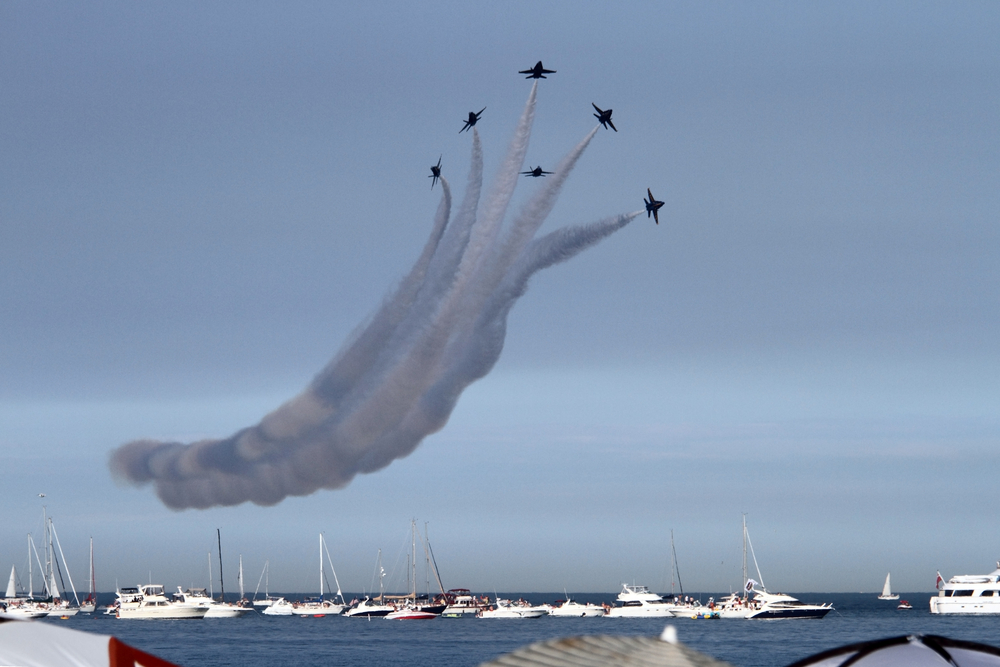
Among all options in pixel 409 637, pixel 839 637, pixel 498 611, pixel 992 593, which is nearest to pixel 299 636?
pixel 409 637

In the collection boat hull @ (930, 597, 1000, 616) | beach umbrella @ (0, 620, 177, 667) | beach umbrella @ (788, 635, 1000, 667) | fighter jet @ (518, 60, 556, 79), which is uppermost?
fighter jet @ (518, 60, 556, 79)

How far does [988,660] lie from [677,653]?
4.58 metres

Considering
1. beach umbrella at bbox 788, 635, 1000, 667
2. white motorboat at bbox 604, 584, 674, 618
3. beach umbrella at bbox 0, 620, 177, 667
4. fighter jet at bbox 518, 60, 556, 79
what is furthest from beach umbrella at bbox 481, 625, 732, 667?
white motorboat at bbox 604, 584, 674, 618

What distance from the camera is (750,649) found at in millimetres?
100250

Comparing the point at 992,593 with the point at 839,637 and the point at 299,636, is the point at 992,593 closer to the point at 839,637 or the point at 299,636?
the point at 839,637

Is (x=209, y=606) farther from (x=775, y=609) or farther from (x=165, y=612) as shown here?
(x=775, y=609)

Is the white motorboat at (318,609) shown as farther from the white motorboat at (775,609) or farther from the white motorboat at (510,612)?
the white motorboat at (775,609)

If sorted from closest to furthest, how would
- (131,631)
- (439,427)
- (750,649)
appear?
(439,427)
(750,649)
(131,631)

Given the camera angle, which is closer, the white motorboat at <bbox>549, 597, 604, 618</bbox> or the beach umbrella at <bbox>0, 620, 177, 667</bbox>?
the beach umbrella at <bbox>0, 620, 177, 667</bbox>

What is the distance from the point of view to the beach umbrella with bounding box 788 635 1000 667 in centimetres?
1304

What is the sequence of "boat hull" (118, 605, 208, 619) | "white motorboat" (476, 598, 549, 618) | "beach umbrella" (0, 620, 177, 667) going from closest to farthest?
"beach umbrella" (0, 620, 177, 667), "boat hull" (118, 605, 208, 619), "white motorboat" (476, 598, 549, 618)

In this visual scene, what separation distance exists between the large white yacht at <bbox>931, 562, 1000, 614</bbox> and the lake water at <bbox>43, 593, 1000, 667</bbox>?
190cm

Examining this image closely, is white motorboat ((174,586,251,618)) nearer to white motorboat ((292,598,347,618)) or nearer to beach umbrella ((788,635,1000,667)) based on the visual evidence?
white motorboat ((292,598,347,618))

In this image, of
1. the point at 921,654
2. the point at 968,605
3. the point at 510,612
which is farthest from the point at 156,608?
the point at 921,654
